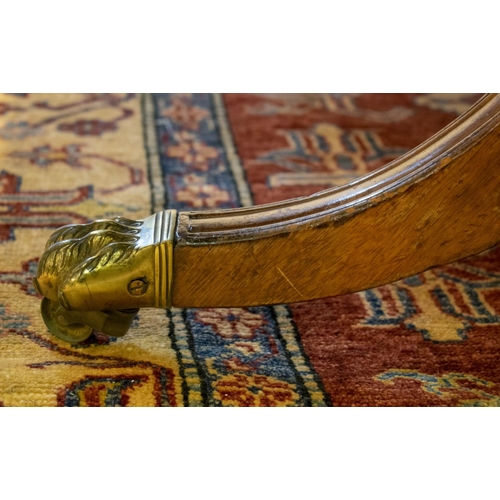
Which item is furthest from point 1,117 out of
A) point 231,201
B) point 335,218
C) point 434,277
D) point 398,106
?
point 335,218

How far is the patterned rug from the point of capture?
0.86 metres

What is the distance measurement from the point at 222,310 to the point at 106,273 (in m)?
0.21

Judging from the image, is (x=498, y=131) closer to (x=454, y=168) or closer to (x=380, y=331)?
(x=454, y=168)

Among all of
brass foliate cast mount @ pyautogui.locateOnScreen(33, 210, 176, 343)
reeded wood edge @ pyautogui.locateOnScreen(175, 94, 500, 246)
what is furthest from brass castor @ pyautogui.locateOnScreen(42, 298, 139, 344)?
reeded wood edge @ pyautogui.locateOnScreen(175, 94, 500, 246)

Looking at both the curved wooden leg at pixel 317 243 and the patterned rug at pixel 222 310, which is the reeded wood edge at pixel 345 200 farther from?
the patterned rug at pixel 222 310

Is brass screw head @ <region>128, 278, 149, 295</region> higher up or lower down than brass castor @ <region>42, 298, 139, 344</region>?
lower down

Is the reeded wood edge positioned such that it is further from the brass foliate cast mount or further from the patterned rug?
the patterned rug

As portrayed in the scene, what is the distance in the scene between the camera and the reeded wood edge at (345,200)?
821 mm

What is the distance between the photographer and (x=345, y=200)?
853mm

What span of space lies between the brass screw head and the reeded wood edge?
5cm

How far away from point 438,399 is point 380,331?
15cm

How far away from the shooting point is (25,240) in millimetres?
1168

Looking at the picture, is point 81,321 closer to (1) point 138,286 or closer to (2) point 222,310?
(1) point 138,286

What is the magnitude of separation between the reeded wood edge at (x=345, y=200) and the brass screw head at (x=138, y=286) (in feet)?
0.17
